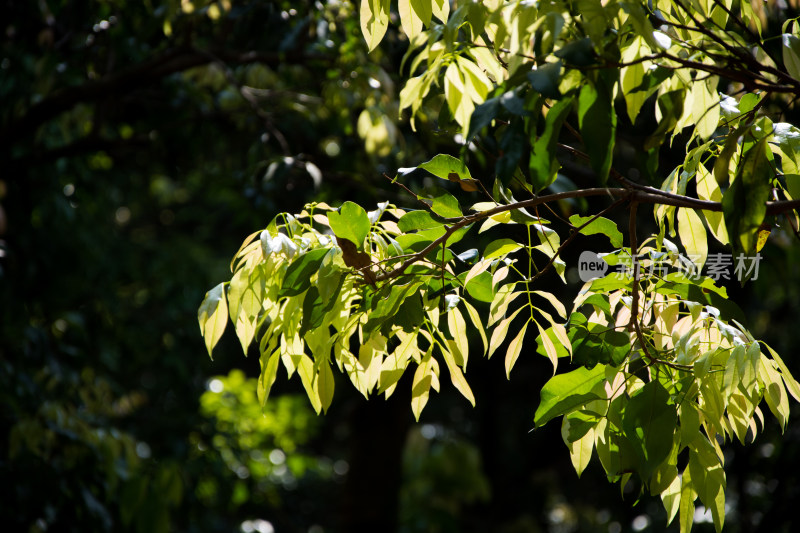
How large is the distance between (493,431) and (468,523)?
75cm

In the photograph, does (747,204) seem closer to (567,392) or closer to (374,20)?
(567,392)

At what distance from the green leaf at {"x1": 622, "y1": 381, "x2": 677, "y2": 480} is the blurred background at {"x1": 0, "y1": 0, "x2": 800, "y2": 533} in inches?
10.5

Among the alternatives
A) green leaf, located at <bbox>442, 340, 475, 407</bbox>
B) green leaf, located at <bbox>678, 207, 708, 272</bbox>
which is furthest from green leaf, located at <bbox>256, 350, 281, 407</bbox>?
green leaf, located at <bbox>678, 207, 708, 272</bbox>

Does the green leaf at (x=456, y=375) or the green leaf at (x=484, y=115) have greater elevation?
the green leaf at (x=484, y=115)

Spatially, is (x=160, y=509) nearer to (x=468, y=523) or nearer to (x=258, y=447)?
(x=258, y=447)

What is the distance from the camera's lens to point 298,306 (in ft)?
3.13

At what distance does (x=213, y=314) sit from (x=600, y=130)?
55 centimetres

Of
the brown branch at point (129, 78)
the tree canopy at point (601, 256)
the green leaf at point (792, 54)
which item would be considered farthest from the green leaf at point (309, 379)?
the brown branch at point (129, 78)

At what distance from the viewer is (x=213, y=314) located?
40.3 inches

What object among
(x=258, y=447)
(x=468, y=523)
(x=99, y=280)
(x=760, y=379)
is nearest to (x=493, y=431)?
(x=468, y=523)

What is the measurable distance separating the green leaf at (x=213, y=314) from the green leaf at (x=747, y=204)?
24.1 inches

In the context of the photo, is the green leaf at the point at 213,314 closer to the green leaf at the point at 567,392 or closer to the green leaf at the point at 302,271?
the green leaf at the point at 302,271

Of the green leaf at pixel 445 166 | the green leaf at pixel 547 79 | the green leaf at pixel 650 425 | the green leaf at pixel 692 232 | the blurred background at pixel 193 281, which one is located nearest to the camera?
the green leaf at pixel 547 79

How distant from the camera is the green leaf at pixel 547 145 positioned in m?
0.79
